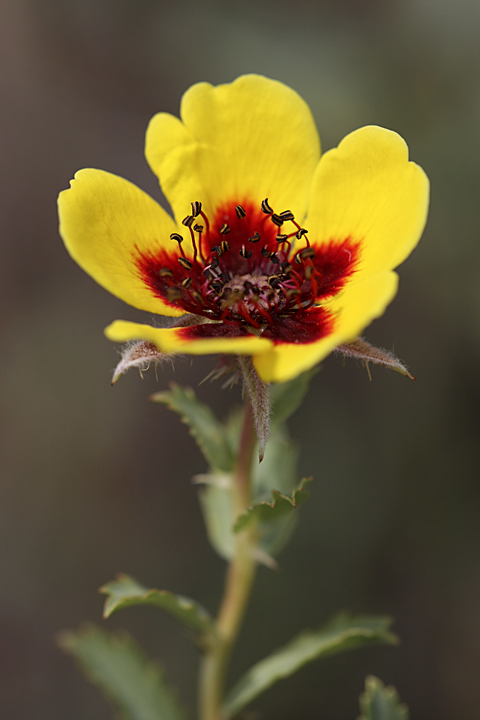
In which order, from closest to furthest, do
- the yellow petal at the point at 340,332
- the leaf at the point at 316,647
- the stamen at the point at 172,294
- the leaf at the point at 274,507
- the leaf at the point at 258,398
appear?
the yellow petal at the point at 340,332 < the leaf at the point at 258,398 < the leaf at the point at 274,507 < the stamen at the point at 172,294 < the leaf at the point at 316,647

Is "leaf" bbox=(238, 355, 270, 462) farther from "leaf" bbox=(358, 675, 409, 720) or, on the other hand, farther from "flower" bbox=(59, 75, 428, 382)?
"leaf" bbox=(358, 675, 409, 720)

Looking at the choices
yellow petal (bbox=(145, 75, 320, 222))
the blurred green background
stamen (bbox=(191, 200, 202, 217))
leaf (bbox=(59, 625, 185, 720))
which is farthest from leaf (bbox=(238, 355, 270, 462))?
the blurred green background

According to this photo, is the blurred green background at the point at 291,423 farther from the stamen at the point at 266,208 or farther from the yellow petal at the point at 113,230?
the yellow petal at the point at 113,230

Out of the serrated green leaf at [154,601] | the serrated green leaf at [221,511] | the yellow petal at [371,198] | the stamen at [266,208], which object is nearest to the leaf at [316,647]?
the serrated green leaf at [154,601]

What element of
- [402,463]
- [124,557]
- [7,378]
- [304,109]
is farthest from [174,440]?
[304,109]

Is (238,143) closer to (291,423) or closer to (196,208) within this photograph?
(196,208)

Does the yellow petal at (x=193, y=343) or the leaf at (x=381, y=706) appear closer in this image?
the yellow petal at (x=193, y=343)

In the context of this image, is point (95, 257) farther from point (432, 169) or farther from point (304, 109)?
point (432, 169)
